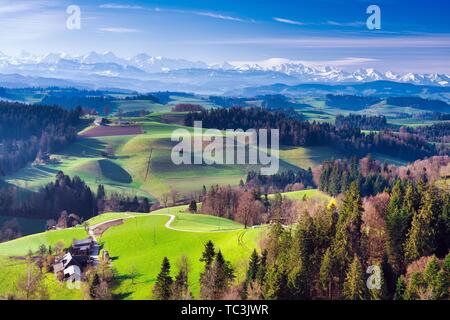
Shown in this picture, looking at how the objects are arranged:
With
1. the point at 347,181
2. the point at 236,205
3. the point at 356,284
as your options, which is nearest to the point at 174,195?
the point at 236,205

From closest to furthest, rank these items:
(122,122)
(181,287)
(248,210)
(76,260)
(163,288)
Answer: (163,288)
(181,287)
(76,260)
(248,210)
(122,122)

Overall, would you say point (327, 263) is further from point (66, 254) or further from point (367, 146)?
point (367, 146)

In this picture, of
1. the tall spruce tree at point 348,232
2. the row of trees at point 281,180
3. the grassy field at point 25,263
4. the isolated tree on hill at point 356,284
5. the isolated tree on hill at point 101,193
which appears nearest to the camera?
the isolated tree on hill at point 356,284

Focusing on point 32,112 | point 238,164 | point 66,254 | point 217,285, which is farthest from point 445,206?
point 32,112

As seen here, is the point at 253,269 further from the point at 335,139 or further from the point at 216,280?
the point at 335,139

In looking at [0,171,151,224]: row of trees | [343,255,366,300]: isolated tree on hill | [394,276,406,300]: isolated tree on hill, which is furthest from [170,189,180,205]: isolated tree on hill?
[394,276,406,300]: isolated tree on hill

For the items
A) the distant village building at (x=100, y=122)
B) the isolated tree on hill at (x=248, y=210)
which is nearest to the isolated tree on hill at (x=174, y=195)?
the isolated tree on hill at (x=248, y=210)

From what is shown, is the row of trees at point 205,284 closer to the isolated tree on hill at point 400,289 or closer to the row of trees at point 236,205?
the isolated tree on hill at point 400,289
